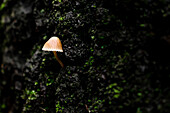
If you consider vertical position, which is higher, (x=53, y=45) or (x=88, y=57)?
(x=53, y=45)

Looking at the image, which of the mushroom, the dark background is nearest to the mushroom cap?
the mushroom

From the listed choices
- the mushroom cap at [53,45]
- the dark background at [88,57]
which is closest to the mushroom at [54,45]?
the mushroom cap at [53,45]

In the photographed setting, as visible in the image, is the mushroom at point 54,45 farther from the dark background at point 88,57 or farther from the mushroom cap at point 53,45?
the dark background at point 88,57

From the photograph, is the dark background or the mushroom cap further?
the mushroom cap

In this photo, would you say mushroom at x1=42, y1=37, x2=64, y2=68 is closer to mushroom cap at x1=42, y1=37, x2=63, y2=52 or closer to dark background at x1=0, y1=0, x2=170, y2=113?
mushroom cap at x1=42, y1=37, x2=63, y2=52

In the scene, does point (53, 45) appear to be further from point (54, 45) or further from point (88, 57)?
point (88, 57)

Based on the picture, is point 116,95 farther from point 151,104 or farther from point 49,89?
point 49,89

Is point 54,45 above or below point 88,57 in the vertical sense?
above

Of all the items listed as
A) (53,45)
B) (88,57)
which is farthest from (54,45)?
(88,57)
